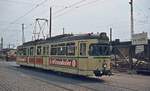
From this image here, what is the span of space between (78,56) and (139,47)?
560 inches

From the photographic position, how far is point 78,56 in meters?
22.6

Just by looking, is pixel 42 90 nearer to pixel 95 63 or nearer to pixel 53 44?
pixel 95 63

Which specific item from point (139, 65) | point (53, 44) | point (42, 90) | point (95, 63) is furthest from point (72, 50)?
point (139, 65)

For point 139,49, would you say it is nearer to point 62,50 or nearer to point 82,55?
point 62,50

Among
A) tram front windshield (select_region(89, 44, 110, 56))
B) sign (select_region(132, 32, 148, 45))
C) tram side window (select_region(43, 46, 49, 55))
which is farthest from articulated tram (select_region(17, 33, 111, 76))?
sign (select_region(132, 32, 148, 45))

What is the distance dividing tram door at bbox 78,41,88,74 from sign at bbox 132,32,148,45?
1053 centimetres

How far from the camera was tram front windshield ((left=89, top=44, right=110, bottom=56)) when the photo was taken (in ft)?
71.2

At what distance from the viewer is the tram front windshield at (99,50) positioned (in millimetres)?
21711

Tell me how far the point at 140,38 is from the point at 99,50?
433 inches

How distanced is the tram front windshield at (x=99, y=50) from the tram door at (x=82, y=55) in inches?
18.2

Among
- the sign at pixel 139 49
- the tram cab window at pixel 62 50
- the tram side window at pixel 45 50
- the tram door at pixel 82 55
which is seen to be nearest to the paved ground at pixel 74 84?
the tram door at pixel 82 55

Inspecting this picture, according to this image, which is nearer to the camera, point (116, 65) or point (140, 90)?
point (140, 90)

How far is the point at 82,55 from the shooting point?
22.1 m

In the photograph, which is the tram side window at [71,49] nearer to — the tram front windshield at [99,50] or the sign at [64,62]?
the sign at [64,62]
